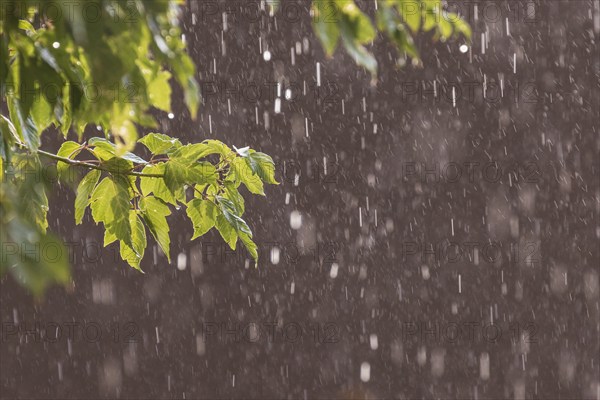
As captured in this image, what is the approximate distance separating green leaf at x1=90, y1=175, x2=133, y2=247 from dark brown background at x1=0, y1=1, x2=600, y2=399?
3253mm

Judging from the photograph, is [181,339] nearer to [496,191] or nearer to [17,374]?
[17,374]

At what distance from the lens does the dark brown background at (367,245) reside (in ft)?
15.2

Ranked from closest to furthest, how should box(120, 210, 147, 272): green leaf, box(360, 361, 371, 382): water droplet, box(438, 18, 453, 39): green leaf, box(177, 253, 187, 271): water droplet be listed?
box(438, 18, 453, 39): green leaf, box(120, 210, 147, 272): green leaf, box(177, 253, 187, 271): water droplet, box(360, 361, 371, 382): water droplet

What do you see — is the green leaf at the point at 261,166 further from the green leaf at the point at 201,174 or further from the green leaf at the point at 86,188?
the green leaf at the point at 86,188

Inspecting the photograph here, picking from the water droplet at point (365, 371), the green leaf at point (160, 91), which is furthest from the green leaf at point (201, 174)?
the water droplet at point (365, 371)

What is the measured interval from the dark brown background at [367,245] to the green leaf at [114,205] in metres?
3.25

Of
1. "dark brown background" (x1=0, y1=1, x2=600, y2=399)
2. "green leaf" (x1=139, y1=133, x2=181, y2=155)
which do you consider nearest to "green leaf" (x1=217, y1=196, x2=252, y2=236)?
"green leaf" (x1=139, y1=133, x2=181, y2=155)

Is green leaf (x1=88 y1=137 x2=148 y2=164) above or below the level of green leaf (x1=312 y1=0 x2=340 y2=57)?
below

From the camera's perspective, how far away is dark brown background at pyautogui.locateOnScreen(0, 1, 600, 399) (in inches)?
183

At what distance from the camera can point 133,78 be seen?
3.15 feet

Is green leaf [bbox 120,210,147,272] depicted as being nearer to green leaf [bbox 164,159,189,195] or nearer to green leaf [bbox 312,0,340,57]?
green leaf [bbox 164,159,189,195]

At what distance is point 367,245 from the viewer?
4734 mm

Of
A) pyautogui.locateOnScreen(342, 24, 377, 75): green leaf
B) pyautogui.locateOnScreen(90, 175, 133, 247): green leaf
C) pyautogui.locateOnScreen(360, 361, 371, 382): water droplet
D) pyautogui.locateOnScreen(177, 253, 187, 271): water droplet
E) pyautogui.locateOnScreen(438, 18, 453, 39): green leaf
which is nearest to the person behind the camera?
pyautogui.locateOnScreen(342, 24, 377, 75): green leaf

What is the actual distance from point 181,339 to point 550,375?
7.20ft
